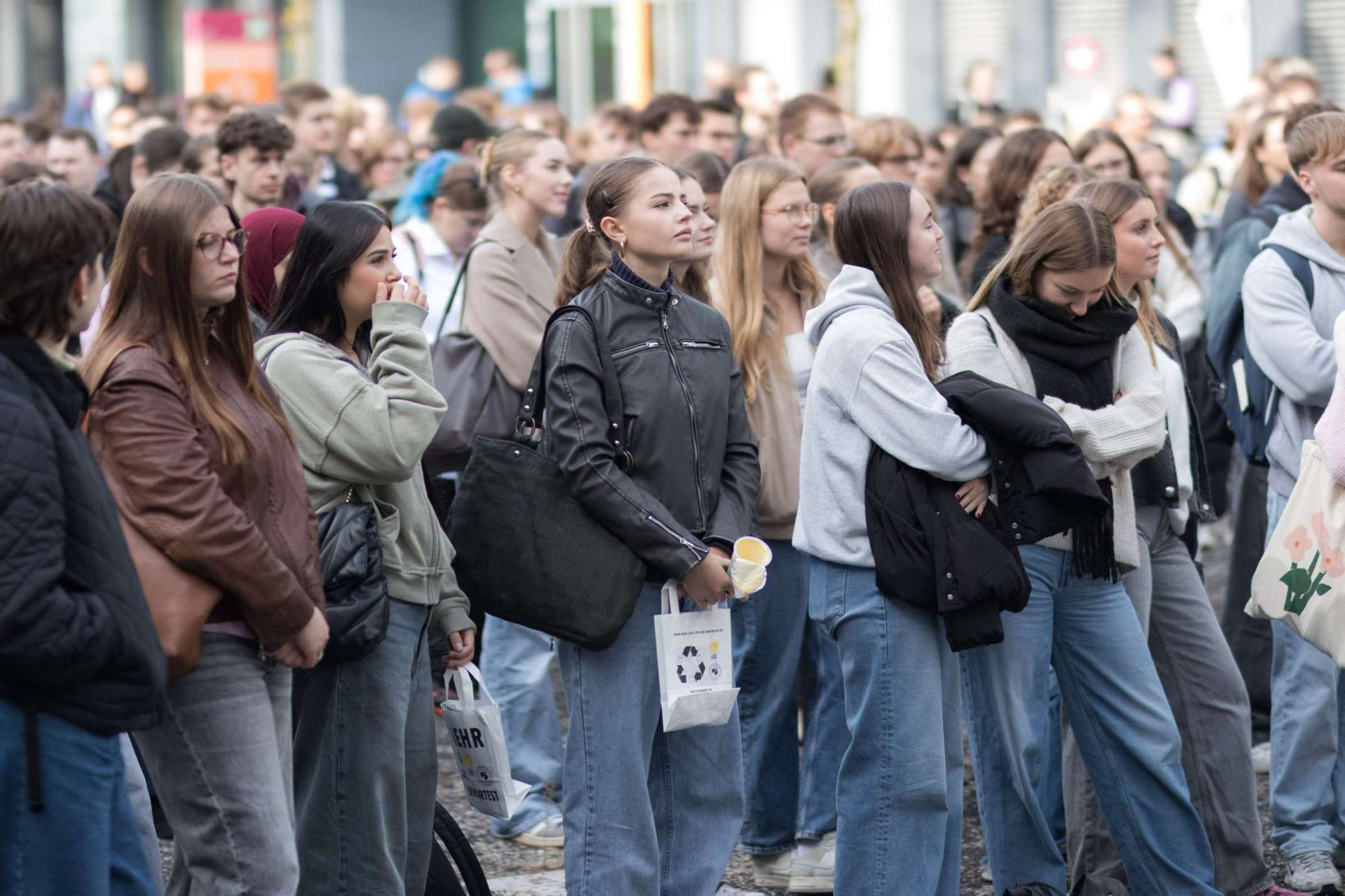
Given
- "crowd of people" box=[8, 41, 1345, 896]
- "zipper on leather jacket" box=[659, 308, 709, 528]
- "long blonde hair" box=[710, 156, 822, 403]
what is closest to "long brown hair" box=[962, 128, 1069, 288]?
"crowd of people" box=[8, 41, 1345, 896]

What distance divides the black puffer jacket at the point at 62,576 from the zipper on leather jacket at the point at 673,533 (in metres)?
1.29

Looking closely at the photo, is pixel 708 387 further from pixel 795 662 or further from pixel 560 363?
pixel 795 662

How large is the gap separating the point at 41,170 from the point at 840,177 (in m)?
3.62

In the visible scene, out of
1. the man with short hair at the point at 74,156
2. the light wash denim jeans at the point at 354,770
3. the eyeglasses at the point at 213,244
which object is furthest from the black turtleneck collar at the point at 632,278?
the man with short hair at the point at 74,156

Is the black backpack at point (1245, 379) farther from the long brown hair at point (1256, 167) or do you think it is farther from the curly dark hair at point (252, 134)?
the curly dark hair at point (252, 134)

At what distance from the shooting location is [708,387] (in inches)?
175

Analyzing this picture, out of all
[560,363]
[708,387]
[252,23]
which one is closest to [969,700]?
[708,387]

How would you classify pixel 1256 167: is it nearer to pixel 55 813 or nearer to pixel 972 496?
pixel 972 496

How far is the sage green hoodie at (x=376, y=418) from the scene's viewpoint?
3.96 meters

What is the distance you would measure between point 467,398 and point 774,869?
5.74 feet

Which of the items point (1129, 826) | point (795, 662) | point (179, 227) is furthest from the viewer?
point (795, 662)

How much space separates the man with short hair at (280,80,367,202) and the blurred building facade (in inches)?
267

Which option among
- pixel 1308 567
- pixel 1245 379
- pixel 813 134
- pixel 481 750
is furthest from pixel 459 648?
pixel 813 134

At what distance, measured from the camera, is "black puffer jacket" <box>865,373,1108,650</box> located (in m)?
4.22
